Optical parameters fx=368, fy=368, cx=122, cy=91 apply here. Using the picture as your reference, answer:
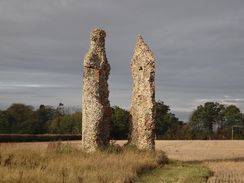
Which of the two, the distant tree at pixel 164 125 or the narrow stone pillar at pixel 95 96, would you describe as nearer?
the narrow stone pillar at pixel 95 96

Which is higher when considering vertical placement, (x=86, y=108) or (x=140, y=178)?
(x=86, y=108)

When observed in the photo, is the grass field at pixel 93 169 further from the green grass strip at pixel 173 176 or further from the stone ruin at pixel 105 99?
the stone ruin at pixel 105 99

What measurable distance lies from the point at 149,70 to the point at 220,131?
54.9m

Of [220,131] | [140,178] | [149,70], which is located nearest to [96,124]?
[149,70]

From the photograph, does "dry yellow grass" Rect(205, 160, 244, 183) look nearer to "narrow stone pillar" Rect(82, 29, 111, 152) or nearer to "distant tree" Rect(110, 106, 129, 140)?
"narrow stone pillar" Rect(82, 29, 111, 152)

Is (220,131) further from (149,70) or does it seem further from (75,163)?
(75,163)

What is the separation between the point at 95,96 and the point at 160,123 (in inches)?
1940

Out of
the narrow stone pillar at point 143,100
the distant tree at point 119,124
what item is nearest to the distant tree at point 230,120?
the distant tree at point 119,124

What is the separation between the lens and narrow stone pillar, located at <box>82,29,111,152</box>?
60.6ft

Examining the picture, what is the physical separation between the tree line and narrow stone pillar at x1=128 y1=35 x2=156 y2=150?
37.9m

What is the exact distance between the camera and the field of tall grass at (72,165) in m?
10.3

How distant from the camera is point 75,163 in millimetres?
13664

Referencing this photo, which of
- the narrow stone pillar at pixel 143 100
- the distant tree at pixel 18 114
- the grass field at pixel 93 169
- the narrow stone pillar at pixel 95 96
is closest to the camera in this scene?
the grass field at pixel 93 169

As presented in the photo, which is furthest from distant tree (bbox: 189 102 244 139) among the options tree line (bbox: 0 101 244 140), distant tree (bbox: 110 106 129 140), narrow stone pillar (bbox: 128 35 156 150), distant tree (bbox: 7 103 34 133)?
narrow stone pillar (bbox: 128 35 156 150)
